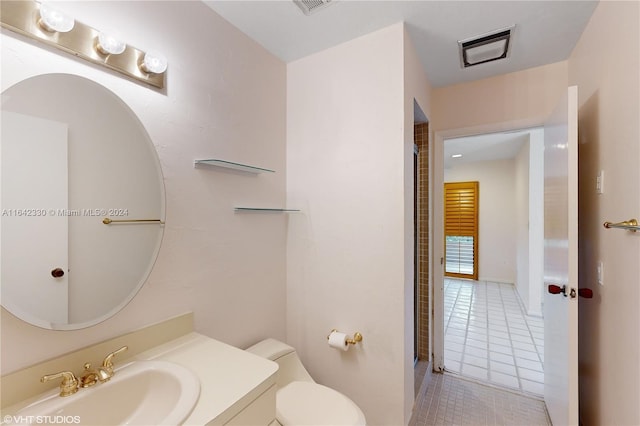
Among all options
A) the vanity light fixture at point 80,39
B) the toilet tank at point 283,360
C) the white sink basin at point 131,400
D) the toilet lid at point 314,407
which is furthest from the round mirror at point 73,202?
the toilet lid at point 314,407

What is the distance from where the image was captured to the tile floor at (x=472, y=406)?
182 cm

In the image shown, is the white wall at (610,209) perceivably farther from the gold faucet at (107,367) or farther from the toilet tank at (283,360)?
the gold faucet at (107,367)

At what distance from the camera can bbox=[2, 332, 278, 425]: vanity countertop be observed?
0.79m

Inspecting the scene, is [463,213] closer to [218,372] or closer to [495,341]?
[495,341]

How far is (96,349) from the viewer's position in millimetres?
976

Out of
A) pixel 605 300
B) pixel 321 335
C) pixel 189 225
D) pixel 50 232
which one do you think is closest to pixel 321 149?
pixel 189 225

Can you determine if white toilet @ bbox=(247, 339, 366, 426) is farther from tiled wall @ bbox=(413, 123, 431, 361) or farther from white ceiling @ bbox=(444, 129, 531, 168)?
white ceiling @ bbox=(444, 129, 531, 168)

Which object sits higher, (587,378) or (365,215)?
(365,215)

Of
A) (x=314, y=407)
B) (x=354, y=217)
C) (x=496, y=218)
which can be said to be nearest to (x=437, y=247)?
(x=354, y=217)

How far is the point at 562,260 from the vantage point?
1.52 metres

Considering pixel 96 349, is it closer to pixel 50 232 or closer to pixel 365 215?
pixel 50 232

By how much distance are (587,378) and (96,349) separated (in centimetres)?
246

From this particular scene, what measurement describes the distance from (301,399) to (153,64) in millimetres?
1686

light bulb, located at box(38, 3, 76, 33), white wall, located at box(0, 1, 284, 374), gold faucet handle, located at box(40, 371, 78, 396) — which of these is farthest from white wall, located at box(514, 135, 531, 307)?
light bulb, located at box(38, 3, 76, 33)
